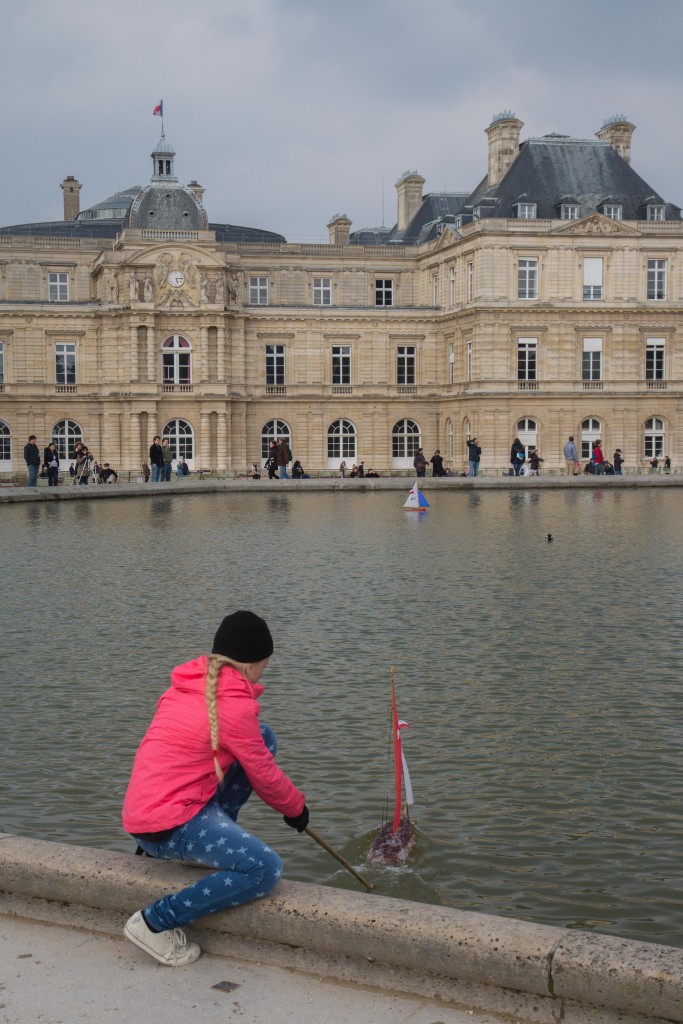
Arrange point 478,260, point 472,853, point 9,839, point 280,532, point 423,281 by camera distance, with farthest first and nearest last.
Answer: point 423,281 < point 478,260 < point 280,532 < point 472,853 < point 9,839

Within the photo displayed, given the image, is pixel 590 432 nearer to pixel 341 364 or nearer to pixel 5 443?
pixel 341 364

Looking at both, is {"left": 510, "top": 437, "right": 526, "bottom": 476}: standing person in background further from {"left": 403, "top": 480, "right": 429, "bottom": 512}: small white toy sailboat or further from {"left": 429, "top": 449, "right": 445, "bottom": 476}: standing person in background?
{"left": 403, "top": 480, "right": 429, "bottom": 512}: small white toy sailboat

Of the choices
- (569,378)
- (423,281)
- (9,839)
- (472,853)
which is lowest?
(472,853)

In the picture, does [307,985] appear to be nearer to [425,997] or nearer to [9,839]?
[425,997]

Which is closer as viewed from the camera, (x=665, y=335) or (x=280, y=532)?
(x=280, y=532)

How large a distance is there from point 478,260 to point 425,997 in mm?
60208

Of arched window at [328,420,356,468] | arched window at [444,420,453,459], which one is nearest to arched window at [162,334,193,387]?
arched window at [328,420,356,468]

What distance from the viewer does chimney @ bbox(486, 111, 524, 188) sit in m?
66.8

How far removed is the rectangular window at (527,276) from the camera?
6391cm

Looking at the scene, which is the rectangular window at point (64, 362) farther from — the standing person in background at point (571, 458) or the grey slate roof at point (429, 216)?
the standing person in background at point (571, 458)

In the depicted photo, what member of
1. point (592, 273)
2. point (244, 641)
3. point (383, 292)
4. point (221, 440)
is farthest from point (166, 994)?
point (383, 292)

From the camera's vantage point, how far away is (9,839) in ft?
21.3

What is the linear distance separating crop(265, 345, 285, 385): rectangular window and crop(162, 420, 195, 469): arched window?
5259 mm

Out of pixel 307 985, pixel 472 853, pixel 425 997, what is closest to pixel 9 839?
pixel 307 985
